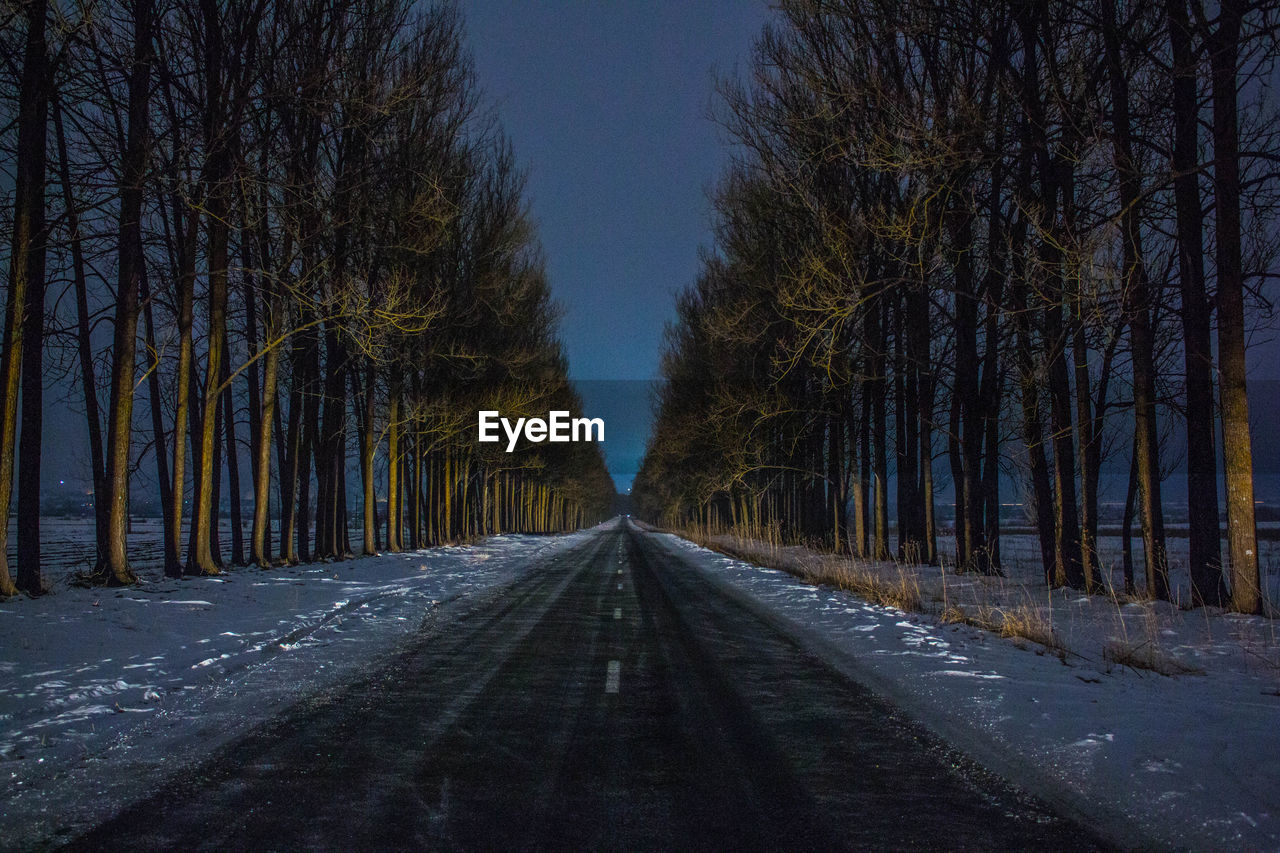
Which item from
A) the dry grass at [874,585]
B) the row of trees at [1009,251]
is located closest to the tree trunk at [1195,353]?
the row of trees at [1009,251]

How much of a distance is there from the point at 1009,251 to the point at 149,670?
11838mm

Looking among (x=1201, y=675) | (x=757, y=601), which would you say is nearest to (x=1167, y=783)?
(x=1201, y=675)

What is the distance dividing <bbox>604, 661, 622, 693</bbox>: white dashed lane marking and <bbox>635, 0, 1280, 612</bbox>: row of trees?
6308mm

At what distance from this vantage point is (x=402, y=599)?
13656mm

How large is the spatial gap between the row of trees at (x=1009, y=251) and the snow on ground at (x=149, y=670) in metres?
8.28

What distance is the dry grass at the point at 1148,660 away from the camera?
7078 mm

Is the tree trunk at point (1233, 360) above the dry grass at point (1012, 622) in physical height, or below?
above

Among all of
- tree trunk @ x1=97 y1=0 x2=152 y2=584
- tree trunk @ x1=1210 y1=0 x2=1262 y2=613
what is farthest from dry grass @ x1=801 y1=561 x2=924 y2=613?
tree trunk @ x1=97 y1=0 x2=152 y2=584

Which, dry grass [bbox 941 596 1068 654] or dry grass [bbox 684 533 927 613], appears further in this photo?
dry grass [bbox 684 533 927 613]

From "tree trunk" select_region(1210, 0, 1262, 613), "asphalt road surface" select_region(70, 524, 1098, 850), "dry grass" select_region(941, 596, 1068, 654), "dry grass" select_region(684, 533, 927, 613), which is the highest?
"tree trunk" select_region(1210, 0, 1262, 613)

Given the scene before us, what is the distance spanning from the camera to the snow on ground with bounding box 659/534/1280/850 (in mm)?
Result: 3975

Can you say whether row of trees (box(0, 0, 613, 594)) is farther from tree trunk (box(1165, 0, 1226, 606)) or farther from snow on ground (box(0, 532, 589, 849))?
tree trunk (box(1165, 0, 1226, 606))

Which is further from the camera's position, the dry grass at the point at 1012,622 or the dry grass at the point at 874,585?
the dry grass at the point at 874,585

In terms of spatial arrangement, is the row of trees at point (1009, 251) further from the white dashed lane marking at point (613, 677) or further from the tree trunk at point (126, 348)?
the tree trunk at point (126, 348)
